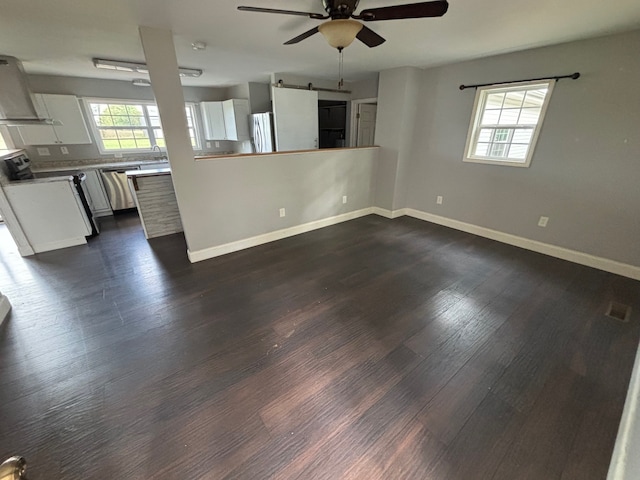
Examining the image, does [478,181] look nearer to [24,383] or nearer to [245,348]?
[245,348]

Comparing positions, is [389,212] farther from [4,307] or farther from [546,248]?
[4,307]

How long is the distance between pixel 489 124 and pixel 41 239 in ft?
20.6

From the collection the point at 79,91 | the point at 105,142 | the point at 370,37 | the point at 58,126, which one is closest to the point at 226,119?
the point at 105,142

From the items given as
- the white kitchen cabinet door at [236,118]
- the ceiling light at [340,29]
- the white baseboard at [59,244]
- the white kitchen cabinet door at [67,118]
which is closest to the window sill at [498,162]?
the ceiling light at [340,29]

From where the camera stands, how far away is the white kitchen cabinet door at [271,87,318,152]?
177 inches

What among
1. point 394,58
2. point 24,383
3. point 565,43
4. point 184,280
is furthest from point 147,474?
point 565,43

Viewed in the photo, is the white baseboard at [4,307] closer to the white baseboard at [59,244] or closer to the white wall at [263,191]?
the white baseboard at [59,244]

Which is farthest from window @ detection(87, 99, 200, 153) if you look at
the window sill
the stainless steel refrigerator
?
the window sill

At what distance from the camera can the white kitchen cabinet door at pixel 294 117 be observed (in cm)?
449

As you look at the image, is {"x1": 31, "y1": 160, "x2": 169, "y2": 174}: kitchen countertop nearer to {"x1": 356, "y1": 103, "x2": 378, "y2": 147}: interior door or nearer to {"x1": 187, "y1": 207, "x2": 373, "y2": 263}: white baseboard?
{"x1": 187, "y1": 207, "x2": 373, "y2": 263}: white baseboard

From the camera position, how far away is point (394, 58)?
3430 millimetres

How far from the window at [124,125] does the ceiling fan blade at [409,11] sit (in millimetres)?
4165

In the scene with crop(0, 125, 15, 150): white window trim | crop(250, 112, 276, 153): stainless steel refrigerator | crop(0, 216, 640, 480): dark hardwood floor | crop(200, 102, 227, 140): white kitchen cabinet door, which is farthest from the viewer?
crop(200, 102, 227, 140): white kitchen cabinet door

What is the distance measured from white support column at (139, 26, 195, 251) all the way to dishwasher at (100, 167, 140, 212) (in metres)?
2.80
